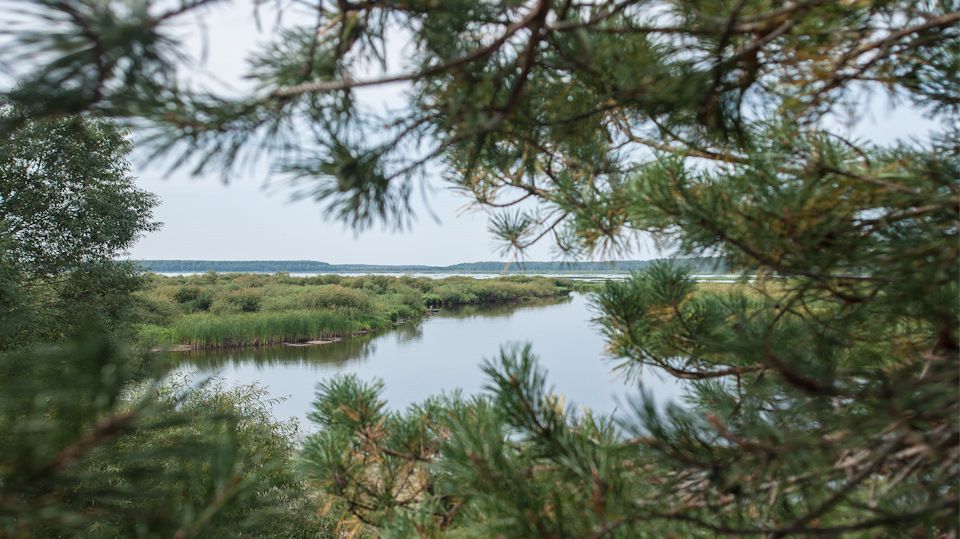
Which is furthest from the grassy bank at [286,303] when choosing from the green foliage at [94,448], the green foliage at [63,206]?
the green foliage at [94,448]

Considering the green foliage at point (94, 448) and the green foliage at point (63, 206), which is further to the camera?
the green foliage at point (63, 206)

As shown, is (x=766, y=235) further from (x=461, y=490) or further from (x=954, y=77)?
(x=461, y=490)

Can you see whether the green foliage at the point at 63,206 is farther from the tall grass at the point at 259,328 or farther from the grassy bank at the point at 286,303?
the tall grass at the point at 259,328

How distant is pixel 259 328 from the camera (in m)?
9.80

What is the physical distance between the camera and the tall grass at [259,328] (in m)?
9.09

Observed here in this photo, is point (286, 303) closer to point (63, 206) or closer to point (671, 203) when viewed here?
point (63, 206)

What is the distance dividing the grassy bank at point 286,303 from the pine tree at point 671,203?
18.0 ft

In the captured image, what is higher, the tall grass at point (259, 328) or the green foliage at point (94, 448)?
the green foliage at point (94, 448)

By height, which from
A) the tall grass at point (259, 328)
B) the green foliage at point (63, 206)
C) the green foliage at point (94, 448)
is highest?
the green foliage at point (63, 206)

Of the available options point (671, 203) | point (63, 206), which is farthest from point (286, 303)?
point (671, 203)

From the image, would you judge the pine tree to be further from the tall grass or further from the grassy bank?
the tall grass

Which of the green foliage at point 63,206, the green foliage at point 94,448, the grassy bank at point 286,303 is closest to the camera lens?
the green foliage at point 94,448

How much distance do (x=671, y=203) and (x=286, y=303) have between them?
12108mm

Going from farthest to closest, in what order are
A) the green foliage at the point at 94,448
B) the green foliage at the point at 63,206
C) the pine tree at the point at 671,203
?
the green foliage at the point at 63,206
the pine tree at the point at 671,203
the green foliage at the point at 94,448
